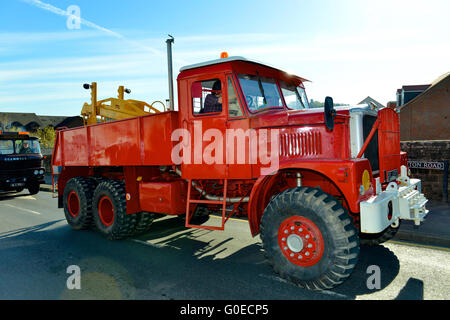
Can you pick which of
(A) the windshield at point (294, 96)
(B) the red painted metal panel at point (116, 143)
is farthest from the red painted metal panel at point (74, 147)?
(A) the windshield at point (294, 96)

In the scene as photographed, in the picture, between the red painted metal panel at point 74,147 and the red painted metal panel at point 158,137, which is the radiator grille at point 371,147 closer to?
the red painted metal panel at point 158,137

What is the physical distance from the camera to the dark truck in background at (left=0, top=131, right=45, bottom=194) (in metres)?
12.9

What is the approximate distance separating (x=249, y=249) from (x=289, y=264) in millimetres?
1650

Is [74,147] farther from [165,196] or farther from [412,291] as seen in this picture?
[412,291]

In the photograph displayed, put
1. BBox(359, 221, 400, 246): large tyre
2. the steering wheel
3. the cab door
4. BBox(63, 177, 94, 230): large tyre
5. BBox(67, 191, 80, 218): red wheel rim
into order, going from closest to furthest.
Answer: the cab door, the steering wheel, BBox(359, 221, 400, 246): large tyre, BBox(63, 177, 94, 230): large tyre, BBox(67, 191, 80, 218): red wheel rim

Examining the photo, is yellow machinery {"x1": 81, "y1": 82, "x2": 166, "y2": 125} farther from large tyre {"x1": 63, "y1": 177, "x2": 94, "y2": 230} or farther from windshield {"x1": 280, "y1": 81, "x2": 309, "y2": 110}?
windshield {"x1": 280, "y1": 81, "x2": 309, "y2": 110}

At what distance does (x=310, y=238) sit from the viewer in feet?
12.4

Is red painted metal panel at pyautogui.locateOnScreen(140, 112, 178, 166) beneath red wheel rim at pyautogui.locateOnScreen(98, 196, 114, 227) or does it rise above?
above

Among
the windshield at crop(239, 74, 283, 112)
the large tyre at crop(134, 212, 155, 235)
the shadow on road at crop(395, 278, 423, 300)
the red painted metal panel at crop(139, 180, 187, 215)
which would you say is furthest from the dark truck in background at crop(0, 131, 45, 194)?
the shadow on road at crop(395, 278, 423, 300)

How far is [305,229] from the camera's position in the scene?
12.5ft

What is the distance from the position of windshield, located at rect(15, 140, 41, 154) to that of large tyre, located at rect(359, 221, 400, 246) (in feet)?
45.8
